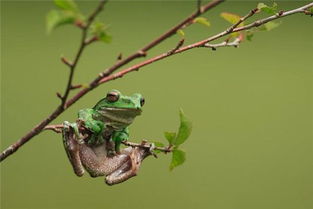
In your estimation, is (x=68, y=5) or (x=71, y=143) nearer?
(x=68, y=5)

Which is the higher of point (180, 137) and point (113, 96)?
point (113, 96)

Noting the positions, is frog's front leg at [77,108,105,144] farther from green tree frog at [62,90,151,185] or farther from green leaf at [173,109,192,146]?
green leaf at [173,109,192,146]

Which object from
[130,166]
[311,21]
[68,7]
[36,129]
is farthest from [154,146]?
[311,21]

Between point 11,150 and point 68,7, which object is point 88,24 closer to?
point 68,7

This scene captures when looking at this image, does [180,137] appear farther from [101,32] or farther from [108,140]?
[101,32]

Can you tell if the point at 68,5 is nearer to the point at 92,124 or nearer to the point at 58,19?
the point at 58,19

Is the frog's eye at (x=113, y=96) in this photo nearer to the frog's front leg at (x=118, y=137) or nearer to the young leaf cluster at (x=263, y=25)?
the frog's front leg at (x=118, y=137)

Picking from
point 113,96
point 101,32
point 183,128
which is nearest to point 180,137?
point 183,128
